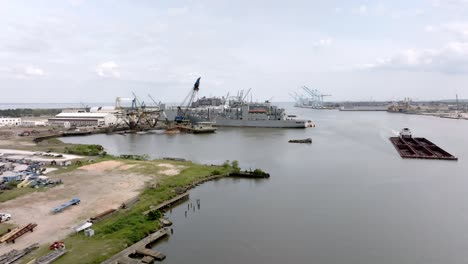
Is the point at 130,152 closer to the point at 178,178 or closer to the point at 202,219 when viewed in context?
the point at 178,178

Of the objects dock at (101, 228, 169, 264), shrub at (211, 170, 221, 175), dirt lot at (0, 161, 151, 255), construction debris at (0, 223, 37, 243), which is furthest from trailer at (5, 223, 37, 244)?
shrub at (211, 170, 221, 175)

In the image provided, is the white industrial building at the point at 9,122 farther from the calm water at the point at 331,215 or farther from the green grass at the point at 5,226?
the green grass at the point at 5,226

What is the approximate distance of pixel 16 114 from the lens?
75.4m

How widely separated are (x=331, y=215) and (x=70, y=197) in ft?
36.2

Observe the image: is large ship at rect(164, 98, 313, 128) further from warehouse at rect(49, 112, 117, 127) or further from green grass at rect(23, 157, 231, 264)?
green grass at rect(23, 157, 231, 264)

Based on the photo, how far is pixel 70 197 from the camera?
15.1 m

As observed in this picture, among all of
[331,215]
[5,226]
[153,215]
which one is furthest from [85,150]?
[331,215]

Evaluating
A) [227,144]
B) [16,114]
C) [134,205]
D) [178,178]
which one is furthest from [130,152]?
[16,114]

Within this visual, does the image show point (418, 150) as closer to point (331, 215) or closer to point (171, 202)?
point (331, 215)

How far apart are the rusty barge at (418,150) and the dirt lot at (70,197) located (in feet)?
68.3

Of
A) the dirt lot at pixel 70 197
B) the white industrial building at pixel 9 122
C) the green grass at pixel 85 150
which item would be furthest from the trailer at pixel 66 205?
the white industrial building at pixel 9 122

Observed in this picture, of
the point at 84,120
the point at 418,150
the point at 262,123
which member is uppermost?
the point at 84,120

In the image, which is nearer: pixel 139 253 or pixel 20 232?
pixel 139 253

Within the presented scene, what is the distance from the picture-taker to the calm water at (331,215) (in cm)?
Answer: 1098
